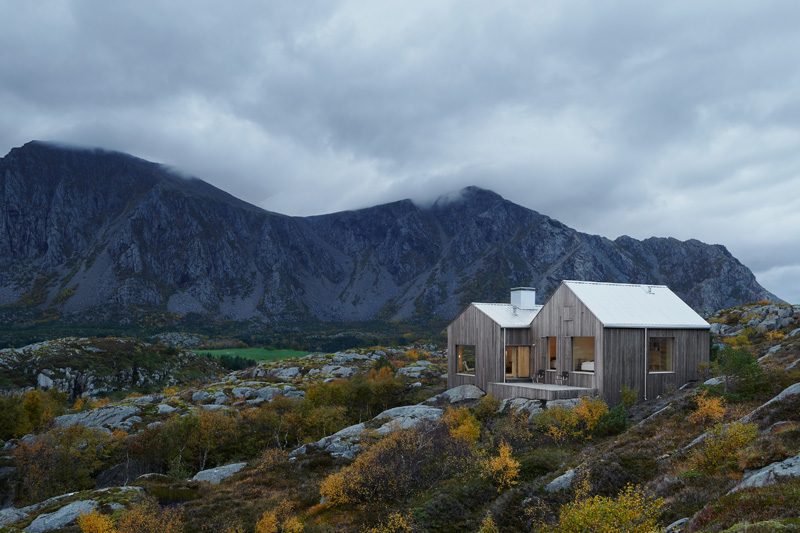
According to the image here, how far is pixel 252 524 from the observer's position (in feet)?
60.3

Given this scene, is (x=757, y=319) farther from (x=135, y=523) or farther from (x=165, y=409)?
(x=165, y=409)

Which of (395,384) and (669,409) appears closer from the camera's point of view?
(669,409)

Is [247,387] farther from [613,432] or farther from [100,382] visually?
[100,382]

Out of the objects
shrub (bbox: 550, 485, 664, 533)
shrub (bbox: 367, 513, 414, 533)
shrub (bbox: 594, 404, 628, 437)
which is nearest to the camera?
shrub (bbox: 550, 485, 664, 533)

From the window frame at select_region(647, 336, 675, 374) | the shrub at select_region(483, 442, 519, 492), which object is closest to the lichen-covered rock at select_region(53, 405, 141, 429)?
the shrub at select_region(483, 442, 519, 492)

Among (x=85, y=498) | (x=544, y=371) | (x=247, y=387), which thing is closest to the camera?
(x=85, y=498)

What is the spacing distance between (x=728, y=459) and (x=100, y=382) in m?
112

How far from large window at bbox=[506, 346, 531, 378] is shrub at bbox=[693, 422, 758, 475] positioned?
→ 76.2 feet

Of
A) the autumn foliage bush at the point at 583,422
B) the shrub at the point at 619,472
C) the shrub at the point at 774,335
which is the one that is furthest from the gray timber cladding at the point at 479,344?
the shrub at the point at 774,335

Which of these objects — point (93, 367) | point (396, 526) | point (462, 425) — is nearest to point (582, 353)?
point (462, 425)

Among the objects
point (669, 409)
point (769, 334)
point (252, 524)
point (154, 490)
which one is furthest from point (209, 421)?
point (769, 334)

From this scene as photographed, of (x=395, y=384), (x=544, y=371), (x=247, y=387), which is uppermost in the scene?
(x=544, y=371)

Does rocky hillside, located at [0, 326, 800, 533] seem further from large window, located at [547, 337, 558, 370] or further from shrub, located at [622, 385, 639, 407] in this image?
large window, located at [547, 337, 558, 370]

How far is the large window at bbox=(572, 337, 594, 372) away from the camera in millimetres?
33438
